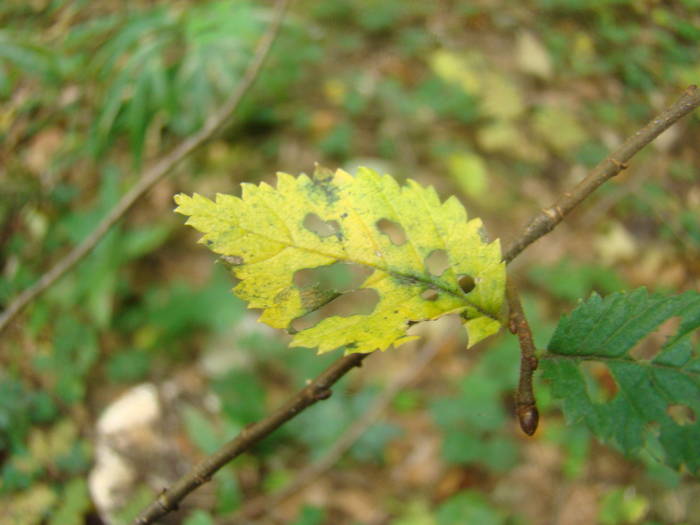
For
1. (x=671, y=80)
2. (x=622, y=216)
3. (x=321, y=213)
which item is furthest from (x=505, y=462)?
(x=321, y=213)

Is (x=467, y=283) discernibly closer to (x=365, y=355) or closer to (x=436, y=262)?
(x=365, y=355)

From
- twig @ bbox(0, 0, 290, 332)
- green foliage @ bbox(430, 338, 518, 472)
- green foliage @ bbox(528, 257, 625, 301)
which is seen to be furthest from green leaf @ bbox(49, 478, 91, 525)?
green foliage @ bbox(528, 257, 625, 301)

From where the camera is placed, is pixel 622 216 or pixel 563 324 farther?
pixel 622 216

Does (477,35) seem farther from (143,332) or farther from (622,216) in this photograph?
(143,332)

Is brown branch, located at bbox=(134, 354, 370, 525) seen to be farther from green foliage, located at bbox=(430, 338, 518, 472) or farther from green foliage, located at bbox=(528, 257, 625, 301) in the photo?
green foliage, located at bbox=(528, 257, 625, 301)

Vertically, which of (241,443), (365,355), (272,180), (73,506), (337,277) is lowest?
(73,506)

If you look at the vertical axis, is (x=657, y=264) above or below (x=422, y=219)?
below

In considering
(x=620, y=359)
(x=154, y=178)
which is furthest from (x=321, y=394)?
(x=154, y=178)
